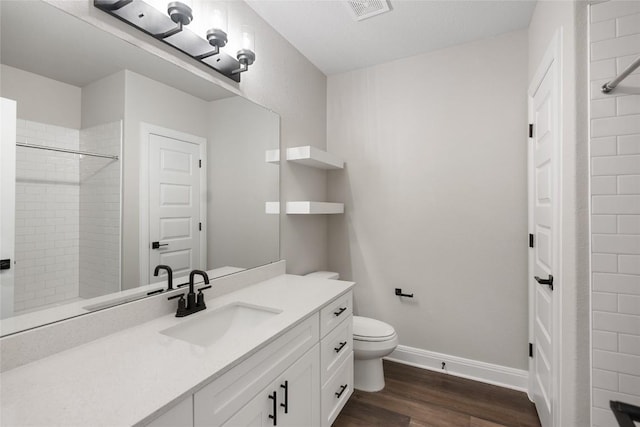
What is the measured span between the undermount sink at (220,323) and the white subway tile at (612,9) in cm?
185

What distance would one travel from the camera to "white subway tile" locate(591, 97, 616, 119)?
3.91ft

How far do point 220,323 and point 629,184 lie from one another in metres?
1.85

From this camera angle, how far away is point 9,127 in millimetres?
880

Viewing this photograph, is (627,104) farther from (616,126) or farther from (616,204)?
(616,204)

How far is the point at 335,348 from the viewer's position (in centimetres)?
164

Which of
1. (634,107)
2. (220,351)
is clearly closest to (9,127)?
(220,351)

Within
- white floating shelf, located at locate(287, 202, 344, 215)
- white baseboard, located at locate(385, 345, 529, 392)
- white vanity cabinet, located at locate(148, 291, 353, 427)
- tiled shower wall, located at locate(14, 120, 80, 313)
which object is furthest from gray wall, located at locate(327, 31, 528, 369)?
tiled shower wall, located at locate(14, 120, 80, 313)

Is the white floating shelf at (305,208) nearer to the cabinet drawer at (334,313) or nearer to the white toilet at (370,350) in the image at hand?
the cabinet drawer at (334,313)

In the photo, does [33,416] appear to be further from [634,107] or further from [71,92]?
[634,107]

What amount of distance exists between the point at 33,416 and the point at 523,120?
2766 mm

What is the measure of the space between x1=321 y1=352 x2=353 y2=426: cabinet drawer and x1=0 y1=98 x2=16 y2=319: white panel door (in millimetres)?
1324

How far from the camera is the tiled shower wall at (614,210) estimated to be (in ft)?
3.83

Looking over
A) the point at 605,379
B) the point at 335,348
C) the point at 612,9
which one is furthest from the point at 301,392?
the point at 612,9

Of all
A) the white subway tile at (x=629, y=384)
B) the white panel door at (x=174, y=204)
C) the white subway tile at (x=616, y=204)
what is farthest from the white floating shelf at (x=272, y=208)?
the white subway tile at (x=629, y=384)
